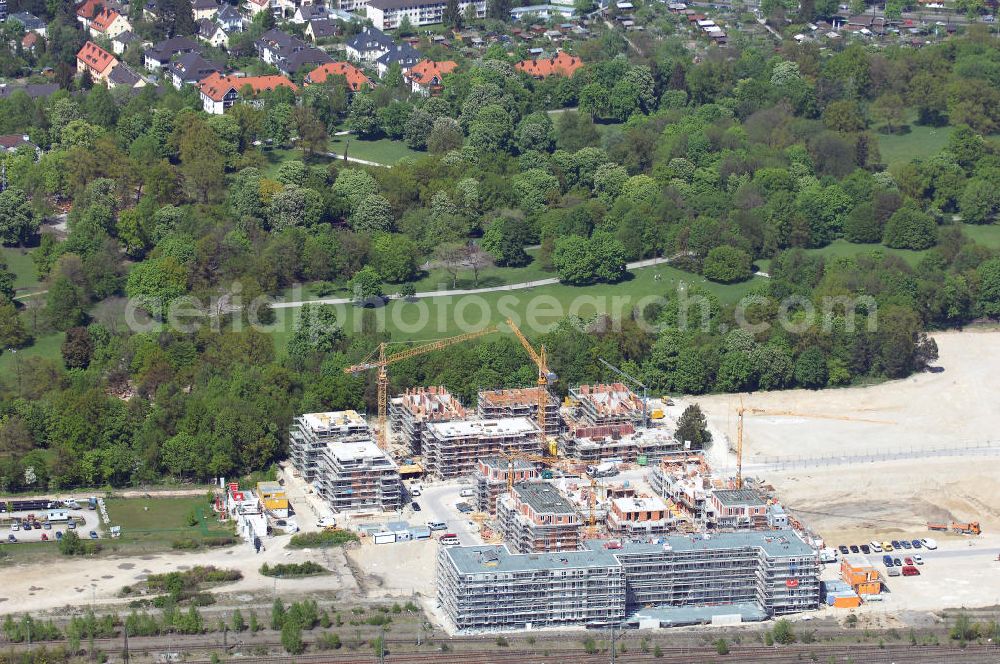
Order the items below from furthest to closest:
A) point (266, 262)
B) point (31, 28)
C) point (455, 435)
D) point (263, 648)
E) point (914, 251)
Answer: point (31, 28) → point (914, 251) → point (266, 262) → point (455, 435) → point (263, 648)

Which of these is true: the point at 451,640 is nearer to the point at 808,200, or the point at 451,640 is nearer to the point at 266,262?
the point at 266,262

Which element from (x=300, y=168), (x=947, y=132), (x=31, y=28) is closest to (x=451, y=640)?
(x=300, y=168)

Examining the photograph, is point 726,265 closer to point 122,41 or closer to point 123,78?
point 123,78

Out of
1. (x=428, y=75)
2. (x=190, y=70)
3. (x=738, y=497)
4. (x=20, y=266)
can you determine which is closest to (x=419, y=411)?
(x=738, y=497)

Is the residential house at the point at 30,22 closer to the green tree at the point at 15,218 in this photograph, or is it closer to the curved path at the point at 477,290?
the green tree at the point at 15,218

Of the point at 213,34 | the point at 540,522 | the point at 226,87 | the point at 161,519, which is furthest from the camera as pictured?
the point at 213,34
